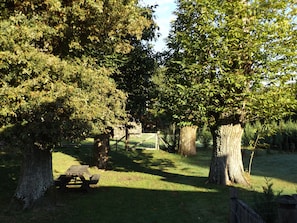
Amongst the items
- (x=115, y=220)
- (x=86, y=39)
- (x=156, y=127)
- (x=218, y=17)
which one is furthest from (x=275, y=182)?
(x=156, y=127)

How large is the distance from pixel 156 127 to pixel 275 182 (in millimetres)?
18249

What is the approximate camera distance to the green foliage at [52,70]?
768 centimetres

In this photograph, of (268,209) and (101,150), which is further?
(101,150)

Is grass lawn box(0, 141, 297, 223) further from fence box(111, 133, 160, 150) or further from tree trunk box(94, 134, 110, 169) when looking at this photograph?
fence box(111, 133, 160, 150)

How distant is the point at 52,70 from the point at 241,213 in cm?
533

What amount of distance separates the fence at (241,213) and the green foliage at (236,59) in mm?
5159

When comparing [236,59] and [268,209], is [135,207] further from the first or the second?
[236,59]

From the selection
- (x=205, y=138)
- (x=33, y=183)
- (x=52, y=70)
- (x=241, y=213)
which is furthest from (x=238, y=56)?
(x=205, y=138)

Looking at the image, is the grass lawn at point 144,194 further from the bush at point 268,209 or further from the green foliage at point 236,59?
the green foliage at point 236,59

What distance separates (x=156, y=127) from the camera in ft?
103

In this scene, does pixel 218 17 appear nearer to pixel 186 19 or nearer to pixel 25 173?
pixel 186 19

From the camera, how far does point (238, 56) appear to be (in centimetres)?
1135

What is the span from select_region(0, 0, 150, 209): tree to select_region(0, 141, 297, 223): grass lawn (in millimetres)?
1231

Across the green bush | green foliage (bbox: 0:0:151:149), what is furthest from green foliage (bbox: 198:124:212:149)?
green foliage (bbox: 0:0:151:149)
